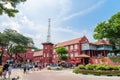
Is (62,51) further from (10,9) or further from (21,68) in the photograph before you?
(10,9)

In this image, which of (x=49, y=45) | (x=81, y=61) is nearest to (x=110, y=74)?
(x=81, y=61)

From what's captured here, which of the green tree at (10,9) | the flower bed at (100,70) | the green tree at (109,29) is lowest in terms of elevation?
the flower bed at (100,70)

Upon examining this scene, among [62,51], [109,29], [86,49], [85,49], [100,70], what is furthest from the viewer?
[85,49]

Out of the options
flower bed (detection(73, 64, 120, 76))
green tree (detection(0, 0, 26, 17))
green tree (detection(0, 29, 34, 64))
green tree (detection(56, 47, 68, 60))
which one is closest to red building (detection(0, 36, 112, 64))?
green tree (detection(56, 47, 68, 60))

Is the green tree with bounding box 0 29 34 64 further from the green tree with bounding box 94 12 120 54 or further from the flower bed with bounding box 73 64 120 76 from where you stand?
the flower bed with bounding box 73 64 120 76

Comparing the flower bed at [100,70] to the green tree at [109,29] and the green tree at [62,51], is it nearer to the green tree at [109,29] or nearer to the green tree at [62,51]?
the green tree at [109,29]

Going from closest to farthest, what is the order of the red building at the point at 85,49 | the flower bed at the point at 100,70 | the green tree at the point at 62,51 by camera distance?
the flower bed at the point at 100,70 < the green tree at the point at 62,51 < the red building at the point at 85,49

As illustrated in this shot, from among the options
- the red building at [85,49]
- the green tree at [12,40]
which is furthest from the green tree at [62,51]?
the green tree at [12,40]

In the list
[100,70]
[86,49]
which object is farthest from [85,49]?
[100,70]

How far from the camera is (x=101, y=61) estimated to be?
211ft

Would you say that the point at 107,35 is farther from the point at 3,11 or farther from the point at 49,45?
the point at 3,11

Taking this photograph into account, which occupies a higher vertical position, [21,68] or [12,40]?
[12,40]

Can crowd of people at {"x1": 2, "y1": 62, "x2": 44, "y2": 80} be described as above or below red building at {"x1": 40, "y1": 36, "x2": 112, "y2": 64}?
below

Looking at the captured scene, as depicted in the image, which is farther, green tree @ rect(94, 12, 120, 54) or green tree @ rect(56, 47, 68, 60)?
green tree @ rect(56, 47, 68, 60)
